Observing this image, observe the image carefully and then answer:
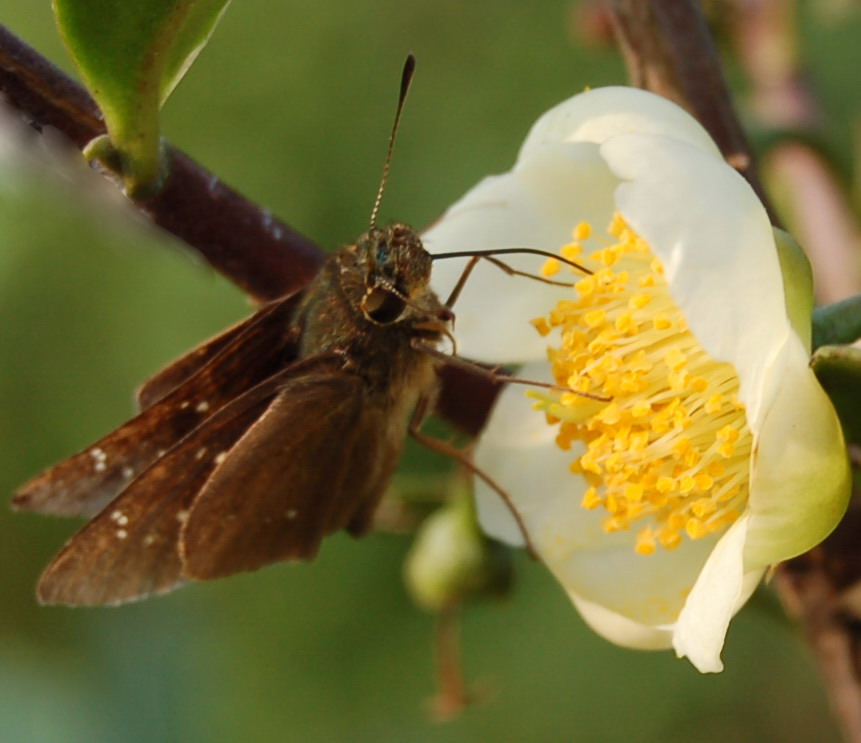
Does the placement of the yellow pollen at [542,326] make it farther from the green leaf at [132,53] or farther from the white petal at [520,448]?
the green leaf at [132,53]

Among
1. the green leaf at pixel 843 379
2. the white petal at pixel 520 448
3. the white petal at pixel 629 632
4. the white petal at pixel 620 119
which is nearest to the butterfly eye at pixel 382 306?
the white petal at pixel 520 448

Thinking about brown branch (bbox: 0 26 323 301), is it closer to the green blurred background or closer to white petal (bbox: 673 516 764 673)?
white petal (bbox: 673 516 764 673)

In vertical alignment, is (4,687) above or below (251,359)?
below

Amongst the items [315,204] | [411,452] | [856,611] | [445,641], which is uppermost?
[856,611]

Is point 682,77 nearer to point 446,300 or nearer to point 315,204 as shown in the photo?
point 446,300

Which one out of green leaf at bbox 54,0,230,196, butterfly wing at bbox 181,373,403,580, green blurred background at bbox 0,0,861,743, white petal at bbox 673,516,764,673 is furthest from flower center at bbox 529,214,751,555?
green blurred background at bbox 0,0,861,743

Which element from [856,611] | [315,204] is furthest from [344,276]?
[315,204]

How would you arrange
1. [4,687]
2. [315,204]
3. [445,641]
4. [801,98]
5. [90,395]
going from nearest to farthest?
1. [445,641]
2. [801,98]
3. [4,687]
4. [90,395]
5. [315,204]

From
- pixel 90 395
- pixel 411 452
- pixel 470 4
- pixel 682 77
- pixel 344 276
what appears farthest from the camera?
pixel 470 4
